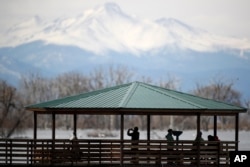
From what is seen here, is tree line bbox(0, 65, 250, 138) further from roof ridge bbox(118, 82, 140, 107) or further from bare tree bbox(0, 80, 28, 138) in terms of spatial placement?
roof ridge bbox(118, 82, 140, 107)

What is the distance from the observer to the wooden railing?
90.8ft

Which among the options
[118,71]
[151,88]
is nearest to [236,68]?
[118,71]

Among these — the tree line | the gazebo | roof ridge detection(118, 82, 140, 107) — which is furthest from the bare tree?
the gazebo

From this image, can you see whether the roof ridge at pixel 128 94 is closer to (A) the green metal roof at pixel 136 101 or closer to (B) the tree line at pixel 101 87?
(A) the green metal roof at pixel 136 101

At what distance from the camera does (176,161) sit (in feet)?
91.1

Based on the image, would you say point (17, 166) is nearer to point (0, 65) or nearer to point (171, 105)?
point (171, 105)

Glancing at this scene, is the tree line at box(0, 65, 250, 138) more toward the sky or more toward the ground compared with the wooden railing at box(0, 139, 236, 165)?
more toward the sky

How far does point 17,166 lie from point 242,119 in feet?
236

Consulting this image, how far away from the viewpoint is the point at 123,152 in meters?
27.6

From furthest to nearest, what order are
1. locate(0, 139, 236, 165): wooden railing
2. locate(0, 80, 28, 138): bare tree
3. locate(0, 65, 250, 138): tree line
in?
locate(0, 65, 250, 138): tree line → locate(0, 80, 28, 138): bare tree → locate(0, 139, 236, 165): wooden railing

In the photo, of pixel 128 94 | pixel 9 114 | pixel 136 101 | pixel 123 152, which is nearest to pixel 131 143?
pixel 123 152

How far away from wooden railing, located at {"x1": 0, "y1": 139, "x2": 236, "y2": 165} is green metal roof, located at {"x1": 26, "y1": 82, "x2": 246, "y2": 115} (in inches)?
47.9

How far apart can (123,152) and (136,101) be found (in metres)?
1.88

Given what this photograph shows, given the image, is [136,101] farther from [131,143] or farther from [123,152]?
[123,152]
